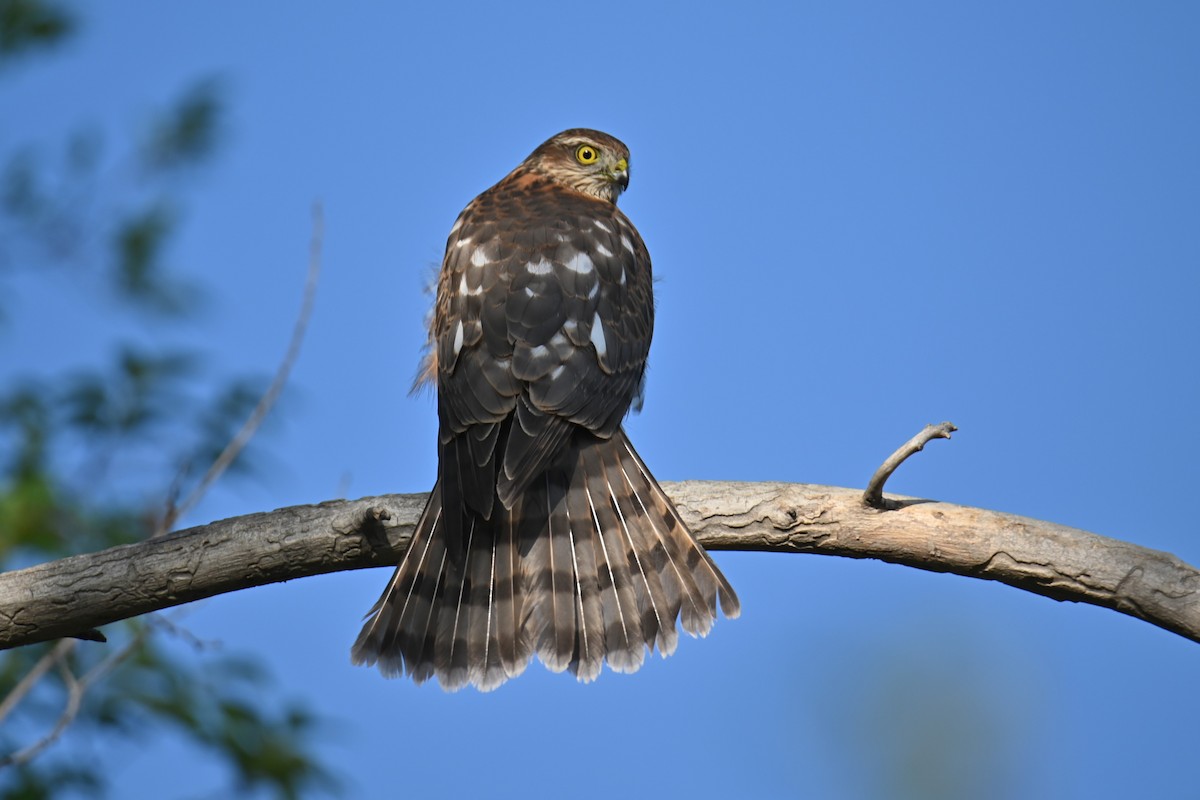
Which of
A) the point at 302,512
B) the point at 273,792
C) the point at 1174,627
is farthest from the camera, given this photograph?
the point at 273,792

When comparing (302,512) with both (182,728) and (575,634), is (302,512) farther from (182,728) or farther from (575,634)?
(182,728)

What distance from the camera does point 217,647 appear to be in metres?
5.05

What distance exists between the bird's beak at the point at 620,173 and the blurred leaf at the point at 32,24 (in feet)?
15.8

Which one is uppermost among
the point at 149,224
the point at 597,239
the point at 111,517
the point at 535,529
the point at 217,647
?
the point at 149,224

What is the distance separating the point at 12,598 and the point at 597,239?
7.79 feet

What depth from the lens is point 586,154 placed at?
20.4 ft

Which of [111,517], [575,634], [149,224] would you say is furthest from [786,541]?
[149,224]

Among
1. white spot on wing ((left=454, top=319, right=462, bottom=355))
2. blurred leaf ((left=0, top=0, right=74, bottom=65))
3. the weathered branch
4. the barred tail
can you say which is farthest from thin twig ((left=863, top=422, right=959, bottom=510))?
blurred leaf ((left=0, top=0, right=74, bottom=65))

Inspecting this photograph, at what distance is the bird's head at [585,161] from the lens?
244 inches

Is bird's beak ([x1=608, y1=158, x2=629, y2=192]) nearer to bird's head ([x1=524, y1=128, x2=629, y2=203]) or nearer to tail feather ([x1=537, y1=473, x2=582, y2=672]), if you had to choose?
bird's head ([x1=524, y1=128, x2=629, y2=203])

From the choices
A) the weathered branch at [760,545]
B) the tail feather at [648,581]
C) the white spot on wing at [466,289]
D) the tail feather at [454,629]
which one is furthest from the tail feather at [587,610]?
the white spot on wing at [466,289]

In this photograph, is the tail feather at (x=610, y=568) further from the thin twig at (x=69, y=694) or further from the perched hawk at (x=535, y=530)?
the thin twig at (x=69, y=694)

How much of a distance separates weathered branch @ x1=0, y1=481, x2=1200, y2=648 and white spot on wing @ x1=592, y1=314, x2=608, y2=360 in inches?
26.4

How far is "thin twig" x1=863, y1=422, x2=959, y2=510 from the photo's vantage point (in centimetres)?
380
